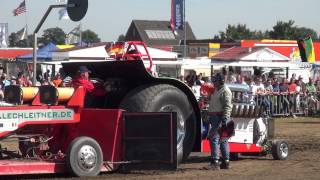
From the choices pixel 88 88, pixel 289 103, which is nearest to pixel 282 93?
pixel 289 103

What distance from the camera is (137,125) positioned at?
10.1 m

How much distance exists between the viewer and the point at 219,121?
1125 centimetres

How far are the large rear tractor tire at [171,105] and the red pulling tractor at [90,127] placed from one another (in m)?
0.01

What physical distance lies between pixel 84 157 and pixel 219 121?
2.46 m

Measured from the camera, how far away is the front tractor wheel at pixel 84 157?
9750mm

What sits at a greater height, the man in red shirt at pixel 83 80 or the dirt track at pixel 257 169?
the man in red shirt at pixel 83 80

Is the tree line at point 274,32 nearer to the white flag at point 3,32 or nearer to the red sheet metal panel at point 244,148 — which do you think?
the white flag at point 3,32

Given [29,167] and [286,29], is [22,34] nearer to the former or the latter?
[29,167]

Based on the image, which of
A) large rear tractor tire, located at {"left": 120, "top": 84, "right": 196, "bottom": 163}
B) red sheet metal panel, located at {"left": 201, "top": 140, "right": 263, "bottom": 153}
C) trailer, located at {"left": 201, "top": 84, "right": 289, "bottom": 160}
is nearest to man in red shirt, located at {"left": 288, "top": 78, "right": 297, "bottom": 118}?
trailer, located at {"left": 201, "top": 84, "right": 289, "bottom": 160}

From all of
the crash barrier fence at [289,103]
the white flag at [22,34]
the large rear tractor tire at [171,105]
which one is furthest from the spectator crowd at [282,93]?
the white flag at [22,34]

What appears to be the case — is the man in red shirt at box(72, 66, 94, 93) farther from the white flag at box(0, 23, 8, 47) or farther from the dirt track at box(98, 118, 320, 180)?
the white flag at box(0, 23, 8, 47)

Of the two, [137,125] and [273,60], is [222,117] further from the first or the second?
[273,60]

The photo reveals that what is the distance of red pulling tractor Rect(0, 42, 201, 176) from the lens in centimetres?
970

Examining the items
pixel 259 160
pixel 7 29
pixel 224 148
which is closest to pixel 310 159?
pixel 259 160
